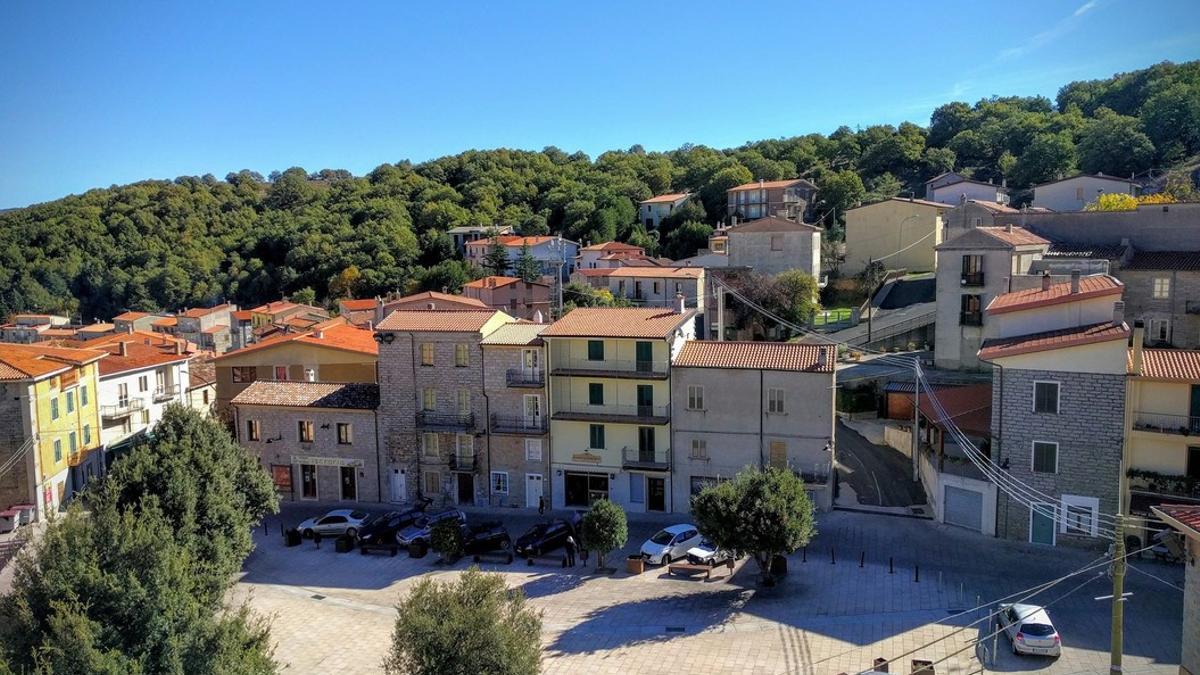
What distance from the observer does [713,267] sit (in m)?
70.9

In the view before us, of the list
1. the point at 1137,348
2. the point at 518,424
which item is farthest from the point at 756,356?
the point at 1137,348

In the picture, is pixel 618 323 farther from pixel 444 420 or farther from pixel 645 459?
pixel 444 420

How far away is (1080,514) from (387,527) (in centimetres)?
2452

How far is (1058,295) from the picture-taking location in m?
29.4

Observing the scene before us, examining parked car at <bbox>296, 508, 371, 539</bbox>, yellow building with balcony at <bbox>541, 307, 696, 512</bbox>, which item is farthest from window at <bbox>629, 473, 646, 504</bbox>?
parked car at <bbox>296, 508, 371, 539</bbox>

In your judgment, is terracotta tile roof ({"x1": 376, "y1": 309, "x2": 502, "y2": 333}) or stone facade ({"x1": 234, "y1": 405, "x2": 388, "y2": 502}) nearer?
terracotta tile roof ({"x1": 376, "y1": 309, "x2": 502, "y2": 333})

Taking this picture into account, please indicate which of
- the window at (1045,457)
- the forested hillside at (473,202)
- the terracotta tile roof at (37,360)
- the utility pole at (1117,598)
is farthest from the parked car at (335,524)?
the forested hillside at (473,202)

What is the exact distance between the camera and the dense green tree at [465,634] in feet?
50.5

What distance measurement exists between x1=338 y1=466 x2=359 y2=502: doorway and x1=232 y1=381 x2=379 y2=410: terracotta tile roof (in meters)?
2.96

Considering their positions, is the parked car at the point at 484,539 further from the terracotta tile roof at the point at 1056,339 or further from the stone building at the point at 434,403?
the terracotta tile roof at the point at 1056,339

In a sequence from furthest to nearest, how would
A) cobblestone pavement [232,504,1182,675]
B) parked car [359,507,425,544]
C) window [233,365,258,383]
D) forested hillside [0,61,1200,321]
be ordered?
1. forested hillside [0,61,1200,321]
2. window [233,365,258,383]
3. parked car [359,507,425,544]
4. cobblestone pavement [232,504,1182,675]

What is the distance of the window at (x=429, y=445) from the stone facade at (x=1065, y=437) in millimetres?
22007

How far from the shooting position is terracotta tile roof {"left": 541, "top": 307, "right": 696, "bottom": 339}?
1326 inches

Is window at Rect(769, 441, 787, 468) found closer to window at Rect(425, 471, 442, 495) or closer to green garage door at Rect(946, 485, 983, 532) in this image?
green garage door at Rect(946, 485, 983, 532)
